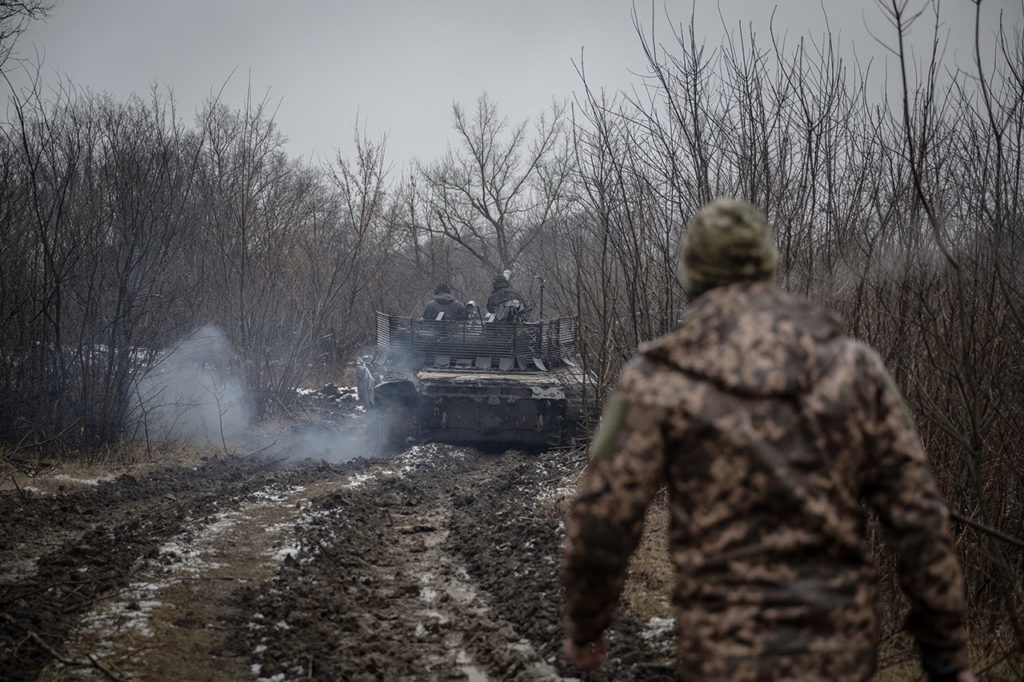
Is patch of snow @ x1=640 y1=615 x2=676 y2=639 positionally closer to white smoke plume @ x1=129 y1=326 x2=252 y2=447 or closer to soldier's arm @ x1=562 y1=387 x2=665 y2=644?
soldier's arm @ x1=562 y1=387 x2=665 y2=644

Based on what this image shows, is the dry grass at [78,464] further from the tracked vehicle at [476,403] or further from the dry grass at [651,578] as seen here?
the dry grass at [651,578]

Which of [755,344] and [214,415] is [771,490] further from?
[214,415]

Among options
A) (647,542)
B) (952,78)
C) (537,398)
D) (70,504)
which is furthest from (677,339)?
(537,398)

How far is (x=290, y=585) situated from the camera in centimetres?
526

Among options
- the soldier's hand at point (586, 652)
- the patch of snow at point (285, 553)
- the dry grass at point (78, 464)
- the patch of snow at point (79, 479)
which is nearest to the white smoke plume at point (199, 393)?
the dry grass at point (78, 464)

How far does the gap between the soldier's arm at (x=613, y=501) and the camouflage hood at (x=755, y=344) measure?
0.15 m

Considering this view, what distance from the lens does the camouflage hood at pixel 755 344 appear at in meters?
1.68

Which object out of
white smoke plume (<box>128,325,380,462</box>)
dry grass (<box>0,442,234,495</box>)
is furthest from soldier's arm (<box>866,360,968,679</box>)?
white smoke plume (<box>128,325,380,462</box>)

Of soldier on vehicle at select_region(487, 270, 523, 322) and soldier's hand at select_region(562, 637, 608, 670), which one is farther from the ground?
soldier on vehicle at select_region(487, 270, 523, 322)

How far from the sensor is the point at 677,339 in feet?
5.82

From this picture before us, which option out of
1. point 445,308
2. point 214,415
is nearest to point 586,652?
point 445,308

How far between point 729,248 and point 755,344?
10.0 inches

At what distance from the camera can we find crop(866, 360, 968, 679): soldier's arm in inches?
68.0

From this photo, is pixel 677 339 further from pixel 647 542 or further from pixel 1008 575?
pixel 647 542
